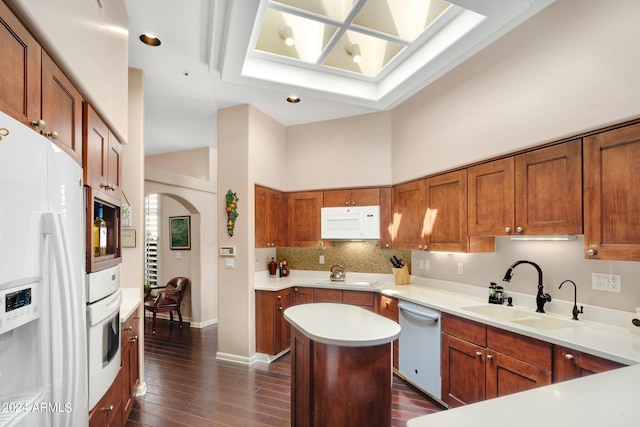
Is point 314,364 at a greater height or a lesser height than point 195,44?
lesser

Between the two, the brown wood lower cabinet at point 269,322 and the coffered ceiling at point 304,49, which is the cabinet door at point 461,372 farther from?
the coffered ceiling at point 304,49

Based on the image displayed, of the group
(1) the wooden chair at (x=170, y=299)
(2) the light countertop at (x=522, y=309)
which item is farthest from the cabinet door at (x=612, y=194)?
(1) the wooden chair at (x=170, y=299)

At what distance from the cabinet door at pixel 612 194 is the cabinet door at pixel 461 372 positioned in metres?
1.07

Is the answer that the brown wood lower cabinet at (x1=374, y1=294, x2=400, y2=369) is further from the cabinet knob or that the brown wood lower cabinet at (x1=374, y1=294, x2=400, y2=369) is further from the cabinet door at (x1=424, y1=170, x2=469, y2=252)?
the cabinet knob

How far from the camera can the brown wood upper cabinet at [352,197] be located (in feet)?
14.0

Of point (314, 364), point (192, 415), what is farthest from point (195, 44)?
point (192, 415)

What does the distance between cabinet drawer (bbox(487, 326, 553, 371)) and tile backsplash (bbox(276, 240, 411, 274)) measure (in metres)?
1.93

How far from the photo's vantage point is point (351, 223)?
427 cm

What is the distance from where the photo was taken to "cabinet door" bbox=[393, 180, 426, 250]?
3654mm

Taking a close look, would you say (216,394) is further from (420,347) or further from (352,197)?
(352,197)

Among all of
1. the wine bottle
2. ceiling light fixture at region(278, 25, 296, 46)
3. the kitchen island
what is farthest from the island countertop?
ceiling light fixture at region(278, 25, 296, 46)

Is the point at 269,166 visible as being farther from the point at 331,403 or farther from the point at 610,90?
the point at 610,90

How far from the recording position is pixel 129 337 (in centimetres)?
262

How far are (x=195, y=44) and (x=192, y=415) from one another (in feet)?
10.3
